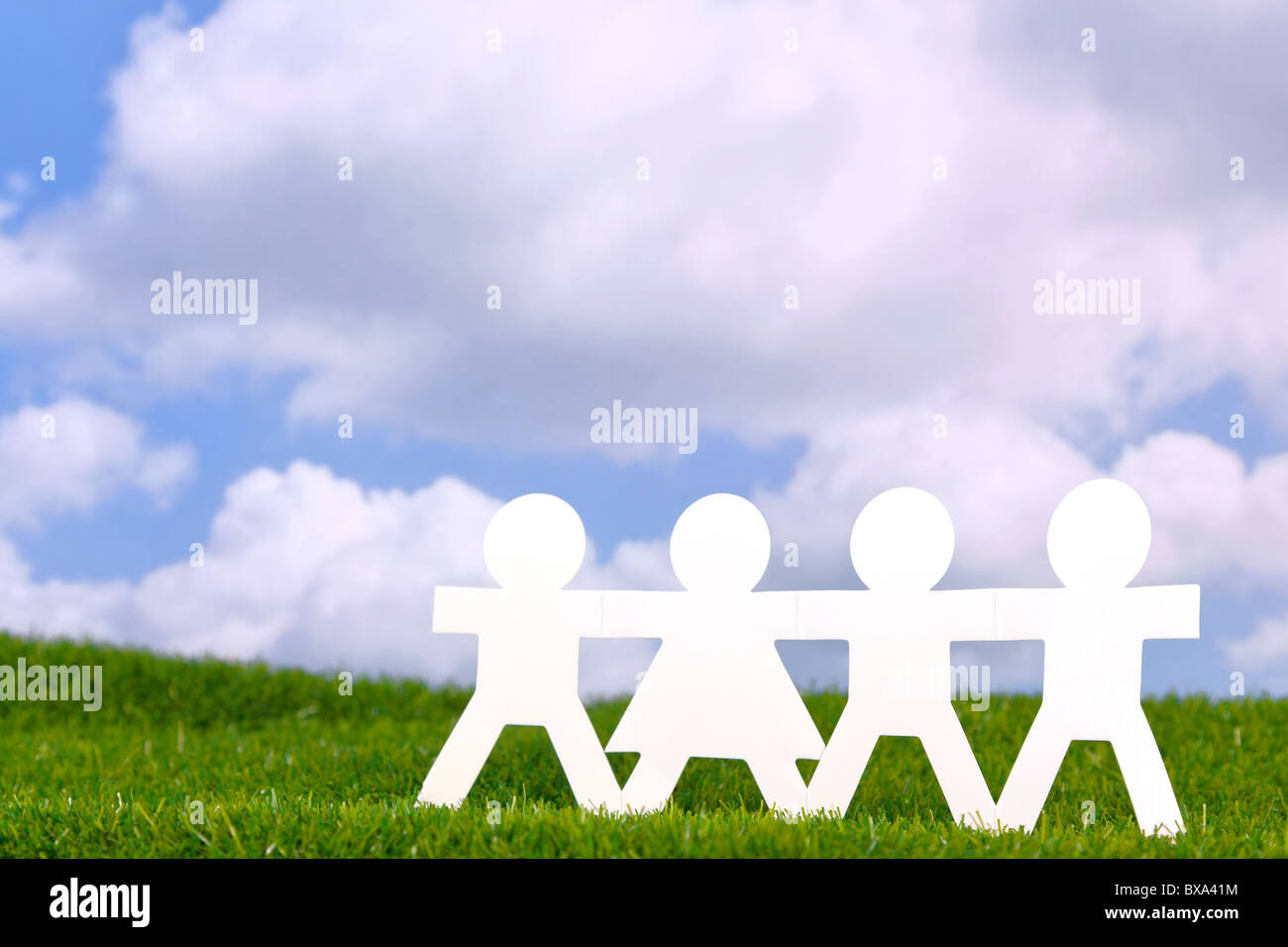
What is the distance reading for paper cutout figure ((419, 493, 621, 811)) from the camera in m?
5.22

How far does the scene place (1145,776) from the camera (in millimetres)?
4770

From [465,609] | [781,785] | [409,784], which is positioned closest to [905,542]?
[781,785]

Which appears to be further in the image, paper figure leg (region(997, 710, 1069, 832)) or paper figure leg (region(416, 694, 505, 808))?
paper figure leg (region(416, 694, 505, 808))

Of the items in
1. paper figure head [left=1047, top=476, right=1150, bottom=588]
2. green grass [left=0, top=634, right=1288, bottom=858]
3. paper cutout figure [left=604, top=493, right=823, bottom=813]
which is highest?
paper figure head [left=1047, top=476, right=1150, bottom=588]

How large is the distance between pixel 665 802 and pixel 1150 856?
217 cm

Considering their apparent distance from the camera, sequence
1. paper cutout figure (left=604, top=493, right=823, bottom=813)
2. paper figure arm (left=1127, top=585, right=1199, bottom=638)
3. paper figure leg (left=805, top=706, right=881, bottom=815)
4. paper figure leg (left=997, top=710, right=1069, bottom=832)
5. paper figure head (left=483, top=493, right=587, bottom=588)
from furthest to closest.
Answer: paper figure head (left=483, top=493, right=587, bottom=588) → paper cutout figure (left=604, top=493, right=823, bottom=813) → paper figure leg (left=805, top=706, right=881, bottom=815) → paper figure leg (left=997, top=710, right=1069, bottom=832) → paper figure arm (left=1127, top=585, right=1199, bottom=638)

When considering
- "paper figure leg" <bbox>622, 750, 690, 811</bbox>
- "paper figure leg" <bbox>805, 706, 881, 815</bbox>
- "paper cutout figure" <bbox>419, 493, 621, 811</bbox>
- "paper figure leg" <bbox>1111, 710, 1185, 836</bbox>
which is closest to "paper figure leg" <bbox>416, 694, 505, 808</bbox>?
"paper cutout figure" <bbox>419, 493, 621, 811</bbox>

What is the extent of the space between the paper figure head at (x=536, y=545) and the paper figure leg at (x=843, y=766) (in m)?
1.48

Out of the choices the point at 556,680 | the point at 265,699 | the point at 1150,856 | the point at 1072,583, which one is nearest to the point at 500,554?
the point at 556,680

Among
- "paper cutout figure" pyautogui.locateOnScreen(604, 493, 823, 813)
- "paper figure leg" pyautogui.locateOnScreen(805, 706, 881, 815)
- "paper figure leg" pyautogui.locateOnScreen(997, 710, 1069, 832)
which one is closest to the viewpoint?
"paper figure leg" pyautogui.locateOnScreen(997, 710, 1069, 832)

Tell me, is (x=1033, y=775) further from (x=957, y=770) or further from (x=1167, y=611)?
(x=1167, y=611)

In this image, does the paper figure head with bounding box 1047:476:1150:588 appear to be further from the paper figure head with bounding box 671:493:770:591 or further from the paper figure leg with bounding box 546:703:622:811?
the paper figure leg with bounding box 546:703:622:811

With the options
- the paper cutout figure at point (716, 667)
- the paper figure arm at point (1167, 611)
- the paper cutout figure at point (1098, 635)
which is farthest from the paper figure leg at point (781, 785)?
the paper figure arm at point (1167, 611)
